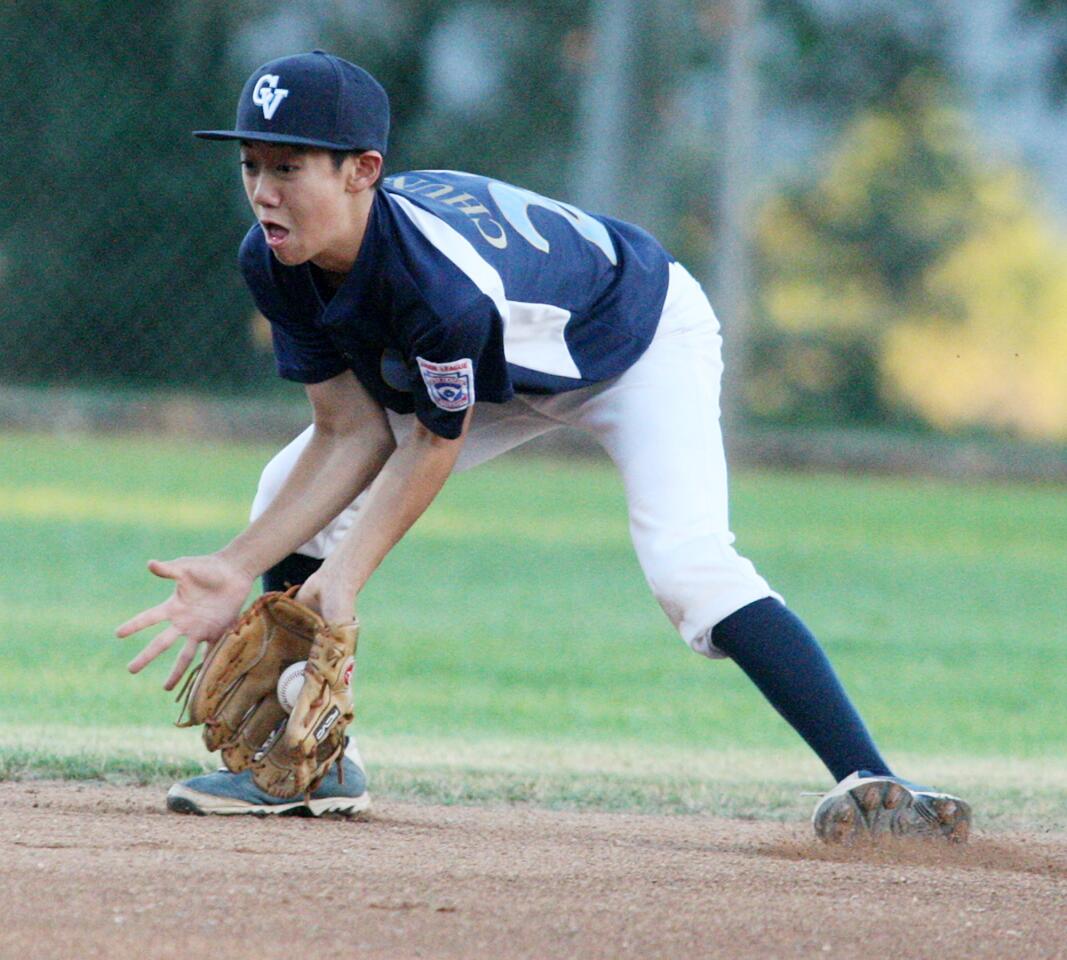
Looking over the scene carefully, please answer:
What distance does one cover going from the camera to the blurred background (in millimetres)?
15375

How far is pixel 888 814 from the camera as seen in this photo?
11.1 ft

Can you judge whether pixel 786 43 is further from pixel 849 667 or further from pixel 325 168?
pixel 325 168

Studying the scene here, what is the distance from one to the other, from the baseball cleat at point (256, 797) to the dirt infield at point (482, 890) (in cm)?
4

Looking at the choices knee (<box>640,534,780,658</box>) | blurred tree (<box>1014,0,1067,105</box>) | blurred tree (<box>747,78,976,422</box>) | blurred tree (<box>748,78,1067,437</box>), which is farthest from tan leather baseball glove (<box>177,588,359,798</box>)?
blurred tree (<box>1014,0,1067,105</box>)

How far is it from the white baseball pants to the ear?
0.54 meters

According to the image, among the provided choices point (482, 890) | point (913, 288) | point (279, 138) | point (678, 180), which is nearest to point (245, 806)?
point (482, 890)

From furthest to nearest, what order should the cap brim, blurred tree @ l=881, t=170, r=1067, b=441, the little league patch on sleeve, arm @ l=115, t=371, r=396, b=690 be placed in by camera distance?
blurred tree @ l=881, t=170, r=1067, b=441 < arm @ l=115, t=371, r=396, b=690 < the little league patch on sleeve < the cap brim

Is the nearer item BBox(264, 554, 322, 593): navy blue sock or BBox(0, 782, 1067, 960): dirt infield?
BBox(0, 782, 1067, 960): dirt infield

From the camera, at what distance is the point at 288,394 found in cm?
1573

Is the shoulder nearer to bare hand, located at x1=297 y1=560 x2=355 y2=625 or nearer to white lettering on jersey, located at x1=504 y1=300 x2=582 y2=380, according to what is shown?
white lettering on jersey, located at x1=504 y1=300 x2=582 y2=380

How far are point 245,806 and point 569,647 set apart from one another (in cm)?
321

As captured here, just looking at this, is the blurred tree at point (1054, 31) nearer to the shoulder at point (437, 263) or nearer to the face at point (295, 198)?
the shoulder at point (437, 263)

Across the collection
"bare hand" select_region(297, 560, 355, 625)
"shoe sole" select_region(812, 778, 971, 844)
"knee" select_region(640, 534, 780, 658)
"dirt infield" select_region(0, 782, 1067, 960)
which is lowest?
"dirt infield" select_region(0, 782, 1067, 960)

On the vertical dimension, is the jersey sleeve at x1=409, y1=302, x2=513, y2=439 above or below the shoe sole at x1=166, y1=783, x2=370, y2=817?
above
